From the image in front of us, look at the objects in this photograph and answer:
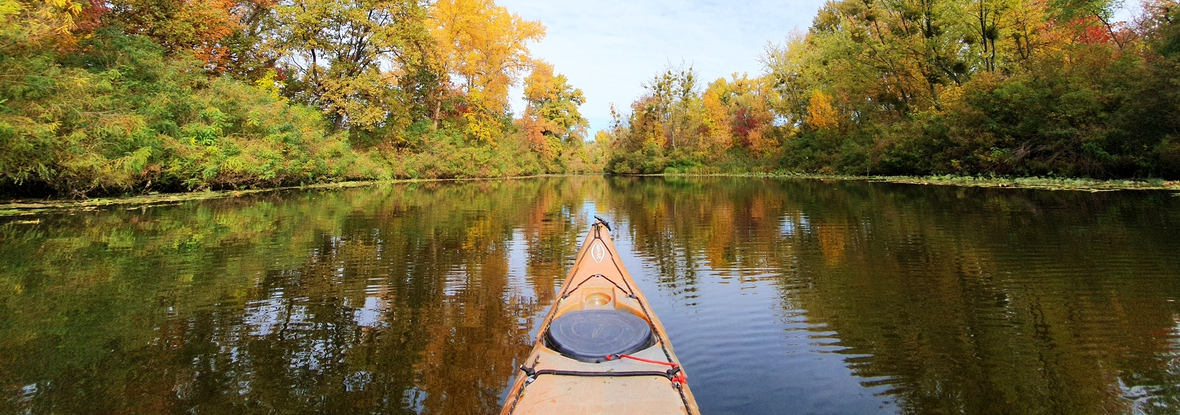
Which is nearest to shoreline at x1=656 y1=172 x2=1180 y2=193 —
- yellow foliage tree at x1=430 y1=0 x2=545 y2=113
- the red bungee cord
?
the red bungee cord

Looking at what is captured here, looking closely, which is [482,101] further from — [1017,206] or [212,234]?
[1017,206]

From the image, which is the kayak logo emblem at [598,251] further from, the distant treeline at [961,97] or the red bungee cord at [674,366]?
the distant treeline at [961,97]

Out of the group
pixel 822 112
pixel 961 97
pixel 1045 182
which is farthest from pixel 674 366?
pixel 822 112

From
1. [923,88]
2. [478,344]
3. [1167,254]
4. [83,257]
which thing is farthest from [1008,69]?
[83,257]

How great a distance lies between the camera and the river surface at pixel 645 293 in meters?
3.33

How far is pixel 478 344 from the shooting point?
169 inches

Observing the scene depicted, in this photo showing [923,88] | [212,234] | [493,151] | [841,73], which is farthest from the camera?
[493,151]

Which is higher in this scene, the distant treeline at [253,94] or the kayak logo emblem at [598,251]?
the distant treeline at [253,94]

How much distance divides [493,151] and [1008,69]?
95.5ft

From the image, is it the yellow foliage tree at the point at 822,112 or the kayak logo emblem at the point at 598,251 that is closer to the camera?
the kayak logo emblem at the point at 598,251

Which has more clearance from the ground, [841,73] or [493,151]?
[841,73]

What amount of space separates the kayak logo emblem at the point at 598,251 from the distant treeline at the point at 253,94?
38.7ft

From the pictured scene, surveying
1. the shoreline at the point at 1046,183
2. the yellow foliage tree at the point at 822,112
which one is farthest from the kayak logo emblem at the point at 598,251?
the yellow foliage tree at the point at 822,112

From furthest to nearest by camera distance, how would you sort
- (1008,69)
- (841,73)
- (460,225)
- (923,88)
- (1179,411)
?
(841,73) < (923,88) < (1008,69) < (460,225) < (1179,411)
